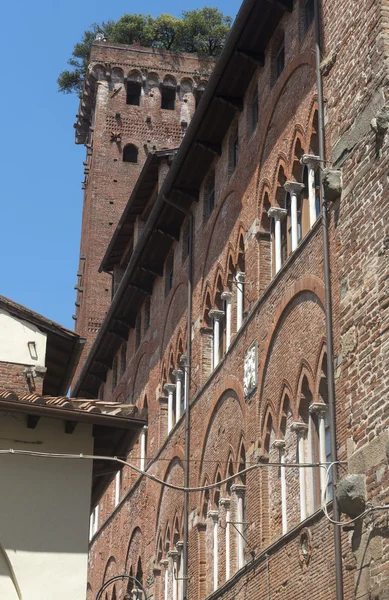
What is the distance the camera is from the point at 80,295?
4312 centimetres

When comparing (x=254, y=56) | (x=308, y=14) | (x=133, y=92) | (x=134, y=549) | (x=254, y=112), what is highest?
(x=133, y=92)

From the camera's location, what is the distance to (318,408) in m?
14.0

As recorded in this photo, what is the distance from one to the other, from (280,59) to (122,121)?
25.2 m

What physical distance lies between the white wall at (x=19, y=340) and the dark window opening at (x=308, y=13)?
6.02m

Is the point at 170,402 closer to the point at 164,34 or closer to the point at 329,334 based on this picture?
the point at 329,334

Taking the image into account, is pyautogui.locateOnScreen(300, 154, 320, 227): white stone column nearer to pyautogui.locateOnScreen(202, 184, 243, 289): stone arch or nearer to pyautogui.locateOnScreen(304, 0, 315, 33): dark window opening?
pyautogui.locateOnScreen(304, 0, 315, 33): dark window opening

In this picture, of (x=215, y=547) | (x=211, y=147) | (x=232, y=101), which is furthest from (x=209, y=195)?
(x=215, y=547)

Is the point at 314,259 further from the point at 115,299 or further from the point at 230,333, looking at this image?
the point at 115,299

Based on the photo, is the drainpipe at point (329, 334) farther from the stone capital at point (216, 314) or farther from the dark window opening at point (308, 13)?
the stone capital at point (216, 314)

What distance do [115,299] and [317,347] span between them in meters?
13.4

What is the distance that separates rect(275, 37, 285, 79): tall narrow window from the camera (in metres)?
17.8

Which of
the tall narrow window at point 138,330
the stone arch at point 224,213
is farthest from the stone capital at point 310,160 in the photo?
the tall narrow window at point 138,330

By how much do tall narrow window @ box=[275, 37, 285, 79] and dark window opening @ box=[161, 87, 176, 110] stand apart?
83.3 ft

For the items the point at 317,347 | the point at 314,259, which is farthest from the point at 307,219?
the point at 317,347
